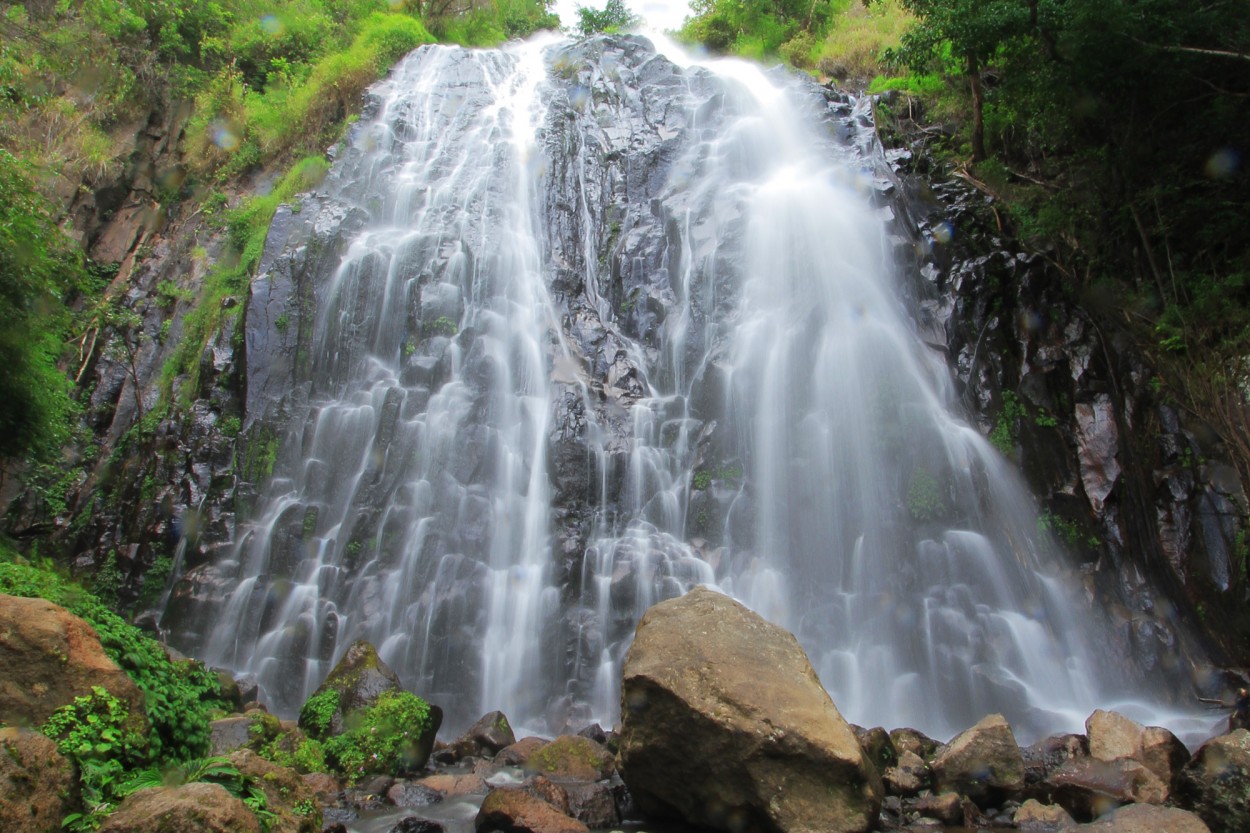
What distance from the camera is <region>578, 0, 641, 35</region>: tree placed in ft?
85.8

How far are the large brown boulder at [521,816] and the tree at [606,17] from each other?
26.7 m

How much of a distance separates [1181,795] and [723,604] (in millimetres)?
3564

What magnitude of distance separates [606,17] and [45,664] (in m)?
27.6

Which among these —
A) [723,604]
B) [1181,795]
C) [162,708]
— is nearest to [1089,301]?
[1181,795]

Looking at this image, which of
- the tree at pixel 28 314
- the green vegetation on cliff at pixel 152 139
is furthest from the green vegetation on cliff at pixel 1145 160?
the tree at pixel 28 314

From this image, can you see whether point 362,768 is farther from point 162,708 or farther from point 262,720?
point 162,708

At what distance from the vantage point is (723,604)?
604cm

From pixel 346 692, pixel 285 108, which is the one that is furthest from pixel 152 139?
pixel 346 692

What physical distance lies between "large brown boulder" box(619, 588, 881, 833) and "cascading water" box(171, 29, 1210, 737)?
3541mm

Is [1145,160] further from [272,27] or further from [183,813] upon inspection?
[272,27]

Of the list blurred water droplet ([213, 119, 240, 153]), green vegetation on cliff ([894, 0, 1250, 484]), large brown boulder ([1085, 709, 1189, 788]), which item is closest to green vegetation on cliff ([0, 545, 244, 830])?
large brown boulder ([1085, 709, 1189, 788])

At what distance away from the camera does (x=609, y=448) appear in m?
11.3

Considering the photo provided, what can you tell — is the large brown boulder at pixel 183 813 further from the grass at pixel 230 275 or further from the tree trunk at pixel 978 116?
the tree trunk at pixel 978 116

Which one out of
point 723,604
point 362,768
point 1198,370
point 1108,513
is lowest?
point 362,768
